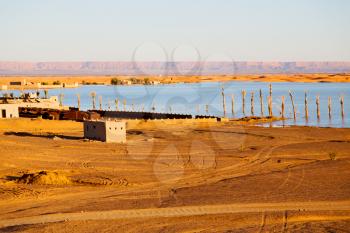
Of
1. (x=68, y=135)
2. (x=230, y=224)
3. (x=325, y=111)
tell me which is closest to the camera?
(x=230, y=224)

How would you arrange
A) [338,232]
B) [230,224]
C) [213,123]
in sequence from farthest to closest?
[213,123] → [230,224] → [338,232]

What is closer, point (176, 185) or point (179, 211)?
point (179, 211)

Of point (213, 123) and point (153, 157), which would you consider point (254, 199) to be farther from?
point (213, 123)

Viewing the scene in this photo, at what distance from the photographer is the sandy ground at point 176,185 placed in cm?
1515

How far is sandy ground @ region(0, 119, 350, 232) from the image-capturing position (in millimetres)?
15148

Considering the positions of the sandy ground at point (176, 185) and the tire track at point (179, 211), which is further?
the tire track at point (179, 211)

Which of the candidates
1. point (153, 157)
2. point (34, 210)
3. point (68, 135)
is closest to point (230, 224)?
point (34, 210)

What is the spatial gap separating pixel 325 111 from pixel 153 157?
166 ft

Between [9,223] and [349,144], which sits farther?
[349,144]

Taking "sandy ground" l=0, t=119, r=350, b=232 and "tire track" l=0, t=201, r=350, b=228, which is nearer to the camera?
"sandy ground" l=0, t=119, r=350, b=232

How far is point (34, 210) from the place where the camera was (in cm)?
1664

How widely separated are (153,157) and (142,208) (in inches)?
433

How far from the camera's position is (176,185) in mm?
20547

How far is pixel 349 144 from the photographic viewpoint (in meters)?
33.8
